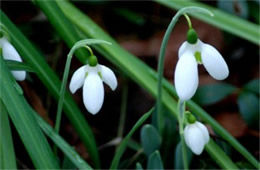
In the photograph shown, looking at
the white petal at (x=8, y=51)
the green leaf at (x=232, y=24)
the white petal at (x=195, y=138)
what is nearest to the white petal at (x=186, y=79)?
the white petal at (x=195, y=138)

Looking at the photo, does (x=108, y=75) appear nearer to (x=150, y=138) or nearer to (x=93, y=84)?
(x=93, y=84)

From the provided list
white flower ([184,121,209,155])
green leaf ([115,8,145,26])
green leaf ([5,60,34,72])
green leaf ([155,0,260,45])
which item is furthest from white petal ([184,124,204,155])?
green leaf ([115,8,145,26])

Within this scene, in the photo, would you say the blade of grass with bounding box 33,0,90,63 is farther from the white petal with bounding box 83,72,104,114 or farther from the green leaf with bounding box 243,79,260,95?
the green leaf with bounding box 243,79,260,95

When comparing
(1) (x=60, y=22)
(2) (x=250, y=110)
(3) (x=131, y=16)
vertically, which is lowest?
(2) (x=250, y=110)

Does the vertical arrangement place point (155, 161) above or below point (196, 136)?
below

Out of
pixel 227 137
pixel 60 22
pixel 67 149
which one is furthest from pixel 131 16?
pixel 67 149

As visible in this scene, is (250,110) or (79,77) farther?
(250,110)

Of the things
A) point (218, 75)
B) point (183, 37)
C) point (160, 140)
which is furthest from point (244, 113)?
point (218, 75)
